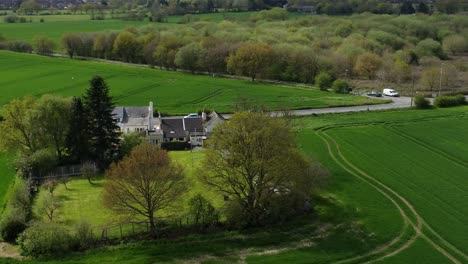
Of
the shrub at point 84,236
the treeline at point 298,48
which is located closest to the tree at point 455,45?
the treeline at point 298,48

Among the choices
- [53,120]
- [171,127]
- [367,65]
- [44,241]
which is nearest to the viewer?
[44,241]

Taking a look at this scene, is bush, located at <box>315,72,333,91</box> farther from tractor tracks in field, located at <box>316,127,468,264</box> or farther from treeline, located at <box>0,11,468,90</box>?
tractor tracks in field, located at <box>316,127,468,264</box>

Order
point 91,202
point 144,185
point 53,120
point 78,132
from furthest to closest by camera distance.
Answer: point 78,132 < point 53,120 < point 91,202 < point 144,185

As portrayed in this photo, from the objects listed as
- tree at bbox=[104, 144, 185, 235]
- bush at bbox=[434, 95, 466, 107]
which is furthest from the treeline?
tree at bbox=[104, 144, 185, 235]

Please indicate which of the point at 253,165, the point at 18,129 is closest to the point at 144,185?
the point at 253,165

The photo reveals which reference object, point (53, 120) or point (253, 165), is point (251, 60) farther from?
point (253, 165)
